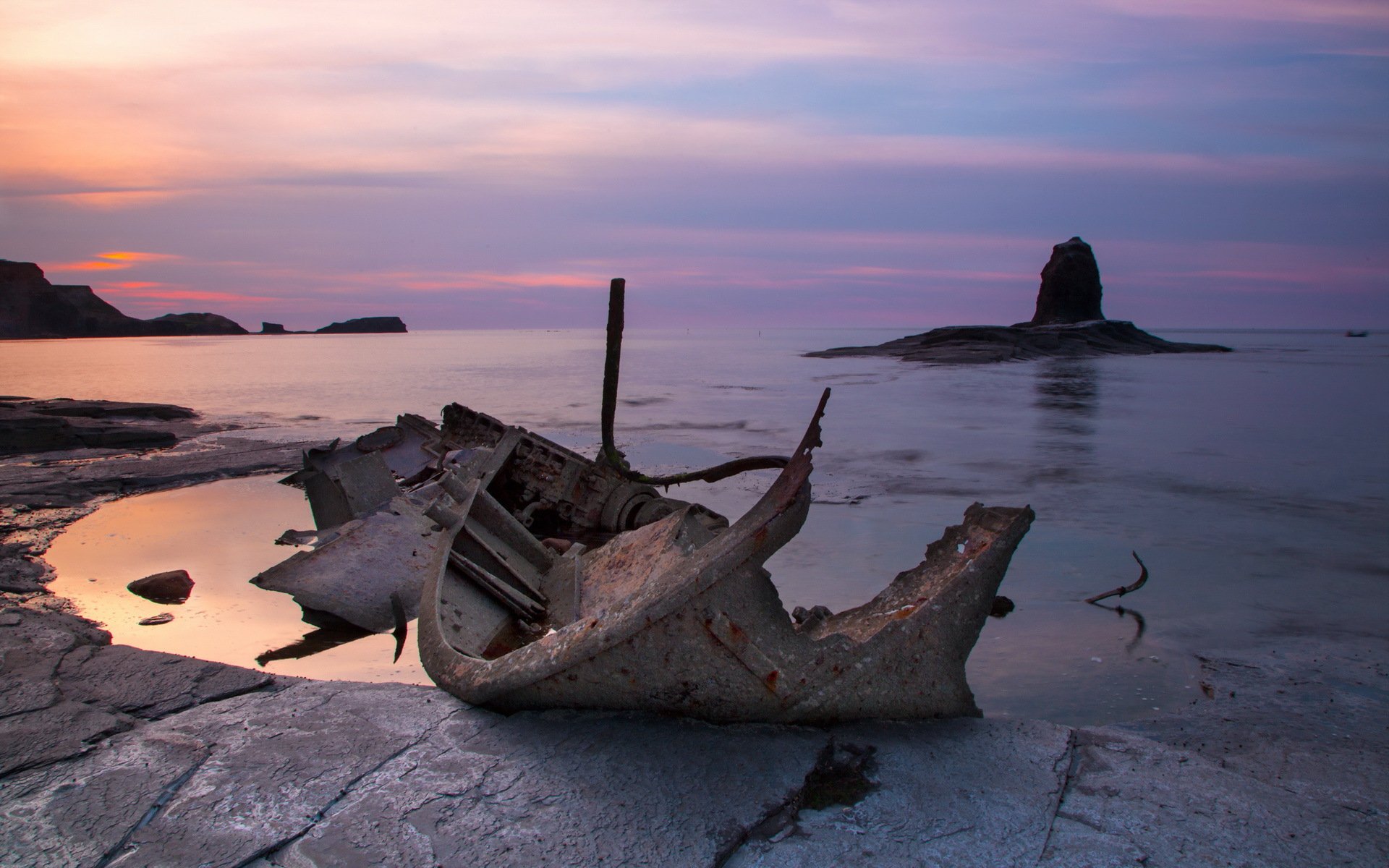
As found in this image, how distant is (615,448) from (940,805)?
643 centimetres

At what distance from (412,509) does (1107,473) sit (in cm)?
971

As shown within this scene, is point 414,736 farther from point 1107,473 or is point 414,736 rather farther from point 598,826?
point 1107,473

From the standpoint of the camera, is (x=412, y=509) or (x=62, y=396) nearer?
(x=412, y=509)

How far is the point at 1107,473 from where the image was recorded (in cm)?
1198

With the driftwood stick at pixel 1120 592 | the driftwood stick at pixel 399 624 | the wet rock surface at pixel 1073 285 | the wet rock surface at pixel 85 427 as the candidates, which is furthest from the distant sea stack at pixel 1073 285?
the driftwood stick at pixel 399 624

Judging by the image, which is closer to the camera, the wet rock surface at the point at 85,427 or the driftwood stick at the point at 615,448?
the driftwood stick at the point at 615,448

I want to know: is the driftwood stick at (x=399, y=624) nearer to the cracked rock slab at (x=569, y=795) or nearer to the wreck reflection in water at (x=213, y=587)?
the wreck reflection in water at (x=213, y=587)

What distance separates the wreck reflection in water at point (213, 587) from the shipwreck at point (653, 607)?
30cm

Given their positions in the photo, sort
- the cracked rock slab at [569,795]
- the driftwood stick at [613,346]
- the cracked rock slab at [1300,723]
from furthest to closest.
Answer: the driftwood stick at [613,346], the cracked rock slab at [1300,723], the cracked rock slab at [569,795]

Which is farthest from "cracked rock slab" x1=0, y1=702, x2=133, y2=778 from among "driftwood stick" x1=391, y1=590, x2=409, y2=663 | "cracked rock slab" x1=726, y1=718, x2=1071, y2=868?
"cracked rock slab" x1=726, y1=718, x2=1071, y2=868

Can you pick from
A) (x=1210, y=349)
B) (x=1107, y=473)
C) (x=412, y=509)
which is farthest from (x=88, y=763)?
(x=1210, y=349)

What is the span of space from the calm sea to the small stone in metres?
0.47

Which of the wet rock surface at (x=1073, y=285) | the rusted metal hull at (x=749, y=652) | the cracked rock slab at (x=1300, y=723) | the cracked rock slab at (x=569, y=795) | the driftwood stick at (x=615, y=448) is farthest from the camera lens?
the wet rock surface at (x=1073, y=285)

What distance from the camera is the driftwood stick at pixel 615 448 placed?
7281 mm
